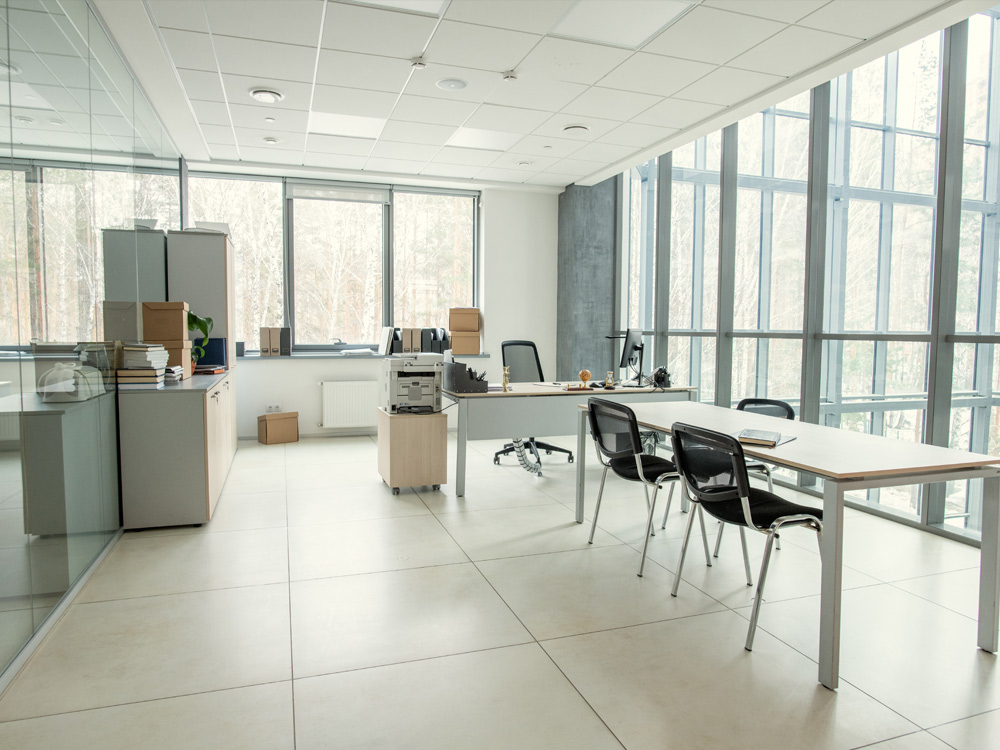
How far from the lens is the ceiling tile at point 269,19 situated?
3.35m

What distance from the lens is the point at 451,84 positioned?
14.5 feet

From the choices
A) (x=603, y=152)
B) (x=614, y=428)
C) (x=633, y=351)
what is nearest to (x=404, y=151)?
(x=603, y=152)

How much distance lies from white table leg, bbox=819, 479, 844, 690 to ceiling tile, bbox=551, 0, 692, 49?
8.63ft

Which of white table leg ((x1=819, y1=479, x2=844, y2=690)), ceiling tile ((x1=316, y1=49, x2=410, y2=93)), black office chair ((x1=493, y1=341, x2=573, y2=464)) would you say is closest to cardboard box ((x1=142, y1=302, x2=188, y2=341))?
ceiling tile ((x1=316, y1=49, x2=410, y2=93))

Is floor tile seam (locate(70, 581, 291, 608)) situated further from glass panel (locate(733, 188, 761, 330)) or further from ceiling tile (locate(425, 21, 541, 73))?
glass panel (locate(733, 188, 761, 330))

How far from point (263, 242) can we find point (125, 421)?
12.7 ft

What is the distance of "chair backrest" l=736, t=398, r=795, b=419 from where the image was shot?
155 inches

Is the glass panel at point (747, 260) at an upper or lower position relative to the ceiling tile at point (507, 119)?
lower

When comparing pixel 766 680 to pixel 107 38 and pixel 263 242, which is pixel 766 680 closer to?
pixel 107 38

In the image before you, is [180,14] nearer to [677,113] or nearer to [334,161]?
[334,161]

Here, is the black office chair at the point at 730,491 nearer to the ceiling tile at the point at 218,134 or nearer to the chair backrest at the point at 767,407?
the chair backrest at the point at 767,407

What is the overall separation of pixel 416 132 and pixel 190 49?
6.78ft

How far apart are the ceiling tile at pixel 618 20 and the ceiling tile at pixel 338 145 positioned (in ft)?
9.02

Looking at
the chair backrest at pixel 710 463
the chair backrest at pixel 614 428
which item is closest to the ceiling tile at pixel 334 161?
the chair backrest at pixel 614 428
